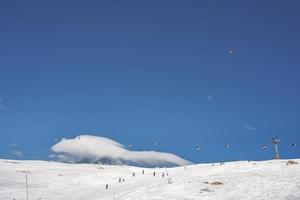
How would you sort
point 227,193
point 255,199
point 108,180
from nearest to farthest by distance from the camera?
1. point 255,199
2. point 227,193
3. point 108,180

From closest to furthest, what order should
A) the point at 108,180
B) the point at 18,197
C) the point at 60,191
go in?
the point at 18,197 < the point at 60,191 < the point at 108,180

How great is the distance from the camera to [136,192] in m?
46.9

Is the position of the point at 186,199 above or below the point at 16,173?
below

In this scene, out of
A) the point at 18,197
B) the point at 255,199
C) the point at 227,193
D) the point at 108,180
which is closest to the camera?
the point at 255,199

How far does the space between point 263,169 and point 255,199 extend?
14720 millimetres

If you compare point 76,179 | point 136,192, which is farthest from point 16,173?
point 136,192

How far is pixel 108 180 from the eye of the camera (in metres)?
67.2

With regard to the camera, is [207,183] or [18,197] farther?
[18,197]

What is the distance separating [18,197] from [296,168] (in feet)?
113

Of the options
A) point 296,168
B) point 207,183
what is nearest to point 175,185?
point 207,183

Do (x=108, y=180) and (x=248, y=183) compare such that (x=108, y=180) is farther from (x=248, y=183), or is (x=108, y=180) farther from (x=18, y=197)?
(x=248, y=183)

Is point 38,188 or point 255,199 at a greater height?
point 38,188

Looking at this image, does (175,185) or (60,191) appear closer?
(175,185)

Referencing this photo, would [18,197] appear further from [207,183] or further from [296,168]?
[296,168]
